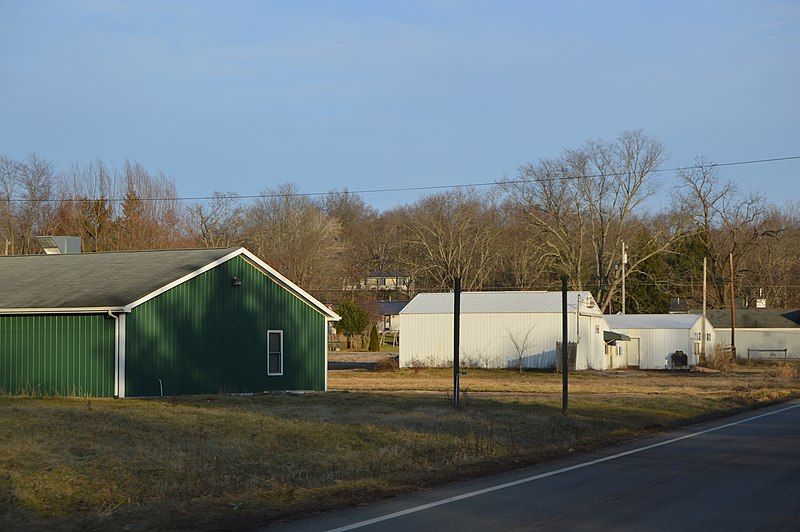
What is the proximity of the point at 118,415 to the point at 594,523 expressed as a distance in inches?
467

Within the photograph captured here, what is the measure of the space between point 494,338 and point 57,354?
34.1m

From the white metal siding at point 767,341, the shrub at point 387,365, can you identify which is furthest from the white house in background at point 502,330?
the white metal siding at point 767,341

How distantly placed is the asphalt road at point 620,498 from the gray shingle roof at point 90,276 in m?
15.3

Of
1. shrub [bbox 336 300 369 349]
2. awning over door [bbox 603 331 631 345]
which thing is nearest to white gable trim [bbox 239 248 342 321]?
awning over door [bbox 603 331 631 345]

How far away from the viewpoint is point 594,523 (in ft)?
32.6

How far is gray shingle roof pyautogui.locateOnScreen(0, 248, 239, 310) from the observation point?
26.1m

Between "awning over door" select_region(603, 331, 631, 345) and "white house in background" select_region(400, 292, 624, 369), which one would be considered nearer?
"white house in background" select_region(400, 292, 624, 369)

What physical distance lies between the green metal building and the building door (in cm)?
3689

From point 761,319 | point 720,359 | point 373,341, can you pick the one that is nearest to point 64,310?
point 720,359

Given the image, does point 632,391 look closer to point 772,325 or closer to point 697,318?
point 697,318

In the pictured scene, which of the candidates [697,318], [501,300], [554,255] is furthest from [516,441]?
[554,255]

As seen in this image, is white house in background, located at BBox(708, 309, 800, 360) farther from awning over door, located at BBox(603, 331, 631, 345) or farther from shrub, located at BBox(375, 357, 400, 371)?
shrub, located at BBox(375, 357, 400, 371)

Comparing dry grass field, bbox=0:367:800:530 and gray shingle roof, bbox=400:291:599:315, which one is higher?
gray shingle roof, bbox=400:291:599:315

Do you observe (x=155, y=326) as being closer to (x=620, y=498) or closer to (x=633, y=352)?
(x=620, y=498)
